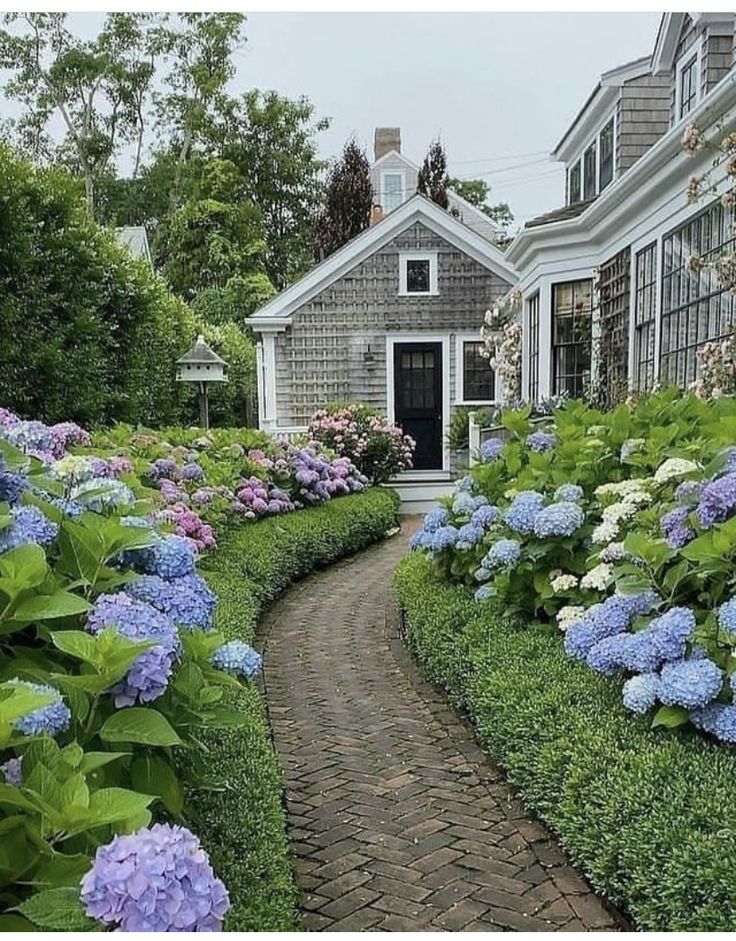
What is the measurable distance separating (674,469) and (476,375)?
1145 centimetres

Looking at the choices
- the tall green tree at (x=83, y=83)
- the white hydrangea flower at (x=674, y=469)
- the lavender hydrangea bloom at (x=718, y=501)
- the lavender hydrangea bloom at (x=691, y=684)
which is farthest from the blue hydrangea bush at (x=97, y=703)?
the tall green tree at (x=83, y=83)

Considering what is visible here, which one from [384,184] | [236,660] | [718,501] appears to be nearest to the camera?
[236,660]

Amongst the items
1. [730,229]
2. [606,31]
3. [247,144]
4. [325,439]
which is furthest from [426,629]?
[247,144]

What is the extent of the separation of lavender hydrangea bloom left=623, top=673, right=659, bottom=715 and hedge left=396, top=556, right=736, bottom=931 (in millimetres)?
86

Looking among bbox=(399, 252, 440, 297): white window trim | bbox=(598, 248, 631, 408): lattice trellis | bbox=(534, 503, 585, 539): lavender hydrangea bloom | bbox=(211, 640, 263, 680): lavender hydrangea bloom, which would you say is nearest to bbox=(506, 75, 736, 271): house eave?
bbox=(598, 248, 631, 408): lattice trellis

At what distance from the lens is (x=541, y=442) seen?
17.3 ft

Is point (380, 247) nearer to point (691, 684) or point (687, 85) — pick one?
point (687, 85)

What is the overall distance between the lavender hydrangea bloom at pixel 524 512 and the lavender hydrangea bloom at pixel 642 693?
1333 millimetres

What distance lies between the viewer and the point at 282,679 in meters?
4.73

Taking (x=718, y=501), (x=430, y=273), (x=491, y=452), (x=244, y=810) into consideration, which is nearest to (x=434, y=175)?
(x=430, y=273)

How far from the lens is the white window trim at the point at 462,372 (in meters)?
14.5

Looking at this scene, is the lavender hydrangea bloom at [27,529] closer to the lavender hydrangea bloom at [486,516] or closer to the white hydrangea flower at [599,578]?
the white hydrangea flower at [599,578]

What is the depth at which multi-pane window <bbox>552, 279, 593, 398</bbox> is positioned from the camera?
10375 mm

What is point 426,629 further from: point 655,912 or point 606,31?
point 606,31
